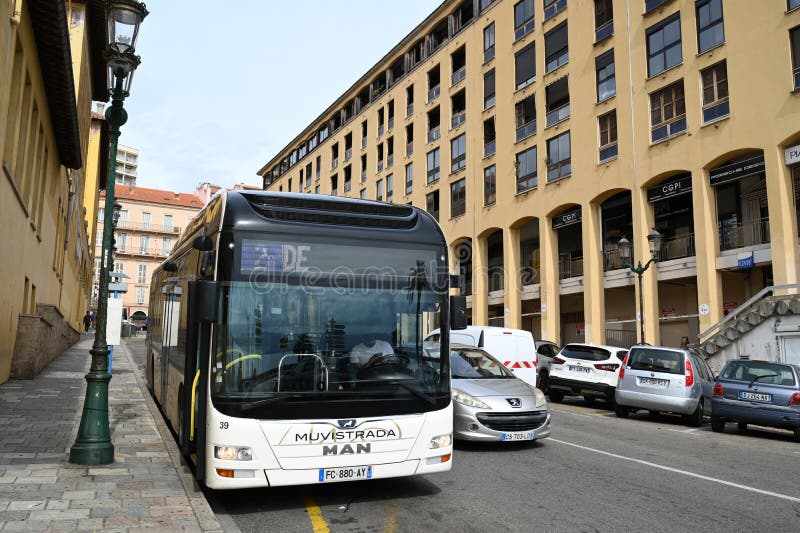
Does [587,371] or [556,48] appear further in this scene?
[556,48]

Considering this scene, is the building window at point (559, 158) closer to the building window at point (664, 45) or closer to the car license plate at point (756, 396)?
the building window at point (664, 45)

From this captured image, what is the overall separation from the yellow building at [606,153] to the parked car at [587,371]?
910 centimetres

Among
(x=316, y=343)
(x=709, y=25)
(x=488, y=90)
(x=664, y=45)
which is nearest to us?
(x=316, y=343)

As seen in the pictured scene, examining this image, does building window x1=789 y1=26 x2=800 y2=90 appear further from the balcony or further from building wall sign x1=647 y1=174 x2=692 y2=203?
the balcony

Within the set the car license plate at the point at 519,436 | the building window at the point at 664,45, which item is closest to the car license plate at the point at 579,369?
the car license plate at the point at 519,436

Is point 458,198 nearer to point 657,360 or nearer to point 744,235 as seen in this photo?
point 744,235

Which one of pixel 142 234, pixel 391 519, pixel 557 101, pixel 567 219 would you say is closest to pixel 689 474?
pixel 391 519

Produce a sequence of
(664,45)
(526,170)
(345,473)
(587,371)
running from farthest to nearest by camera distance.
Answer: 1. (526,170)
2. (664,45)
3. (587,371)
4. (345,473)

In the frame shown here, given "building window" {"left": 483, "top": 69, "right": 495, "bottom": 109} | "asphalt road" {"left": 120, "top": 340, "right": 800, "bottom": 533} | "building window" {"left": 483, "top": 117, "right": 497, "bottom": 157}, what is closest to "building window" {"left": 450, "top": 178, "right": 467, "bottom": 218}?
"building window" {"left": 483, "top": 117, "right": 497, "bottom": 157}

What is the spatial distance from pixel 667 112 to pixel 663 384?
643 inches

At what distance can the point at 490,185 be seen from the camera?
121 ft

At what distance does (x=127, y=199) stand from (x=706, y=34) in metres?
77.1

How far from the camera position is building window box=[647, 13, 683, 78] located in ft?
86.4

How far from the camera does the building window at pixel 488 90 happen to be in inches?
1474
